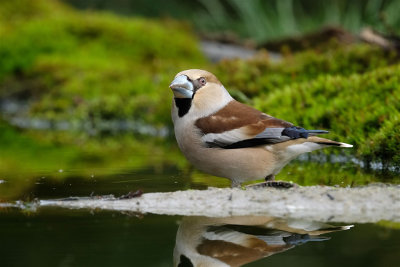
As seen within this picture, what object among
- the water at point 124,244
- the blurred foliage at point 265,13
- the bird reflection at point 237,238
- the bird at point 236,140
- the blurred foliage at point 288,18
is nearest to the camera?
the water at point 124,244

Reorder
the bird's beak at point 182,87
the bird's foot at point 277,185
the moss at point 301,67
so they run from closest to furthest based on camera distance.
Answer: the bird's foot at point 277,185 → the bird's beak at point 182,87 → the moss at point 301,67

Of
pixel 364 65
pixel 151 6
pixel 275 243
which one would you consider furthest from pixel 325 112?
pixel 151 6

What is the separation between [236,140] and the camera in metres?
5.68

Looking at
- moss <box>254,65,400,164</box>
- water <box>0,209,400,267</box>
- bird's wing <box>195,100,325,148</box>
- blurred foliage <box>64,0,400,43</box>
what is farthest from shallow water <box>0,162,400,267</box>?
blurred foliage <box>64,0,400,43</box>

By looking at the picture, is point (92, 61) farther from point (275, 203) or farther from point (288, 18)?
point (275, 203)

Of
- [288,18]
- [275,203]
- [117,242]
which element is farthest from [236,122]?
[288,18]

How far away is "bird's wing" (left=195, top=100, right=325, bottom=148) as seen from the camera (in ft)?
18.6

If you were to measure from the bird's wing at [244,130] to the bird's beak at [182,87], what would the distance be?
0.83 ft

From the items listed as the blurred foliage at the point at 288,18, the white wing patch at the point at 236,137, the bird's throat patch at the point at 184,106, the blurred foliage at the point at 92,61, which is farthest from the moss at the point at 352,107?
the blurred foliage at the point at 288,18

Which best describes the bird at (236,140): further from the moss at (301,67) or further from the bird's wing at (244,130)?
the moss at (301,67)

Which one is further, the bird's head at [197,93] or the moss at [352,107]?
the moss at [352,107]

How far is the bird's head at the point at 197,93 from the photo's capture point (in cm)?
588

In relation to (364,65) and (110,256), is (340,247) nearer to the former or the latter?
(110,256)

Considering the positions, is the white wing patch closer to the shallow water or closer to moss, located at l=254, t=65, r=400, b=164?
the shallow water
